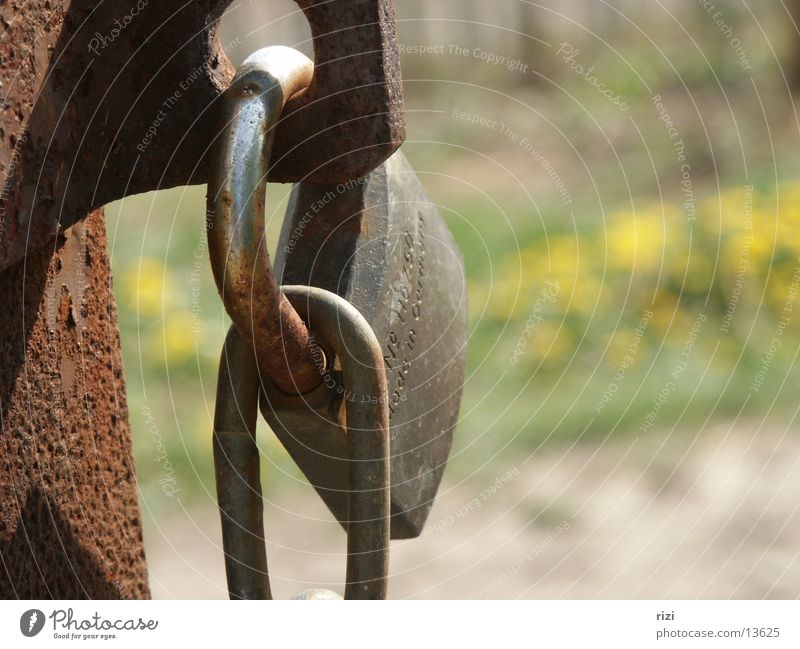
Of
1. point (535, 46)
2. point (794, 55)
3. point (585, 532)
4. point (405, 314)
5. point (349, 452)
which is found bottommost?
point (349, 452)

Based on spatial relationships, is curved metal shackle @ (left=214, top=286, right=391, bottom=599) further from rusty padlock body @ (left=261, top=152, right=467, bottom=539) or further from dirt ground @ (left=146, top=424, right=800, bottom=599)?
dirt ground @ (left=146, top=424, right=800, bottom=599)

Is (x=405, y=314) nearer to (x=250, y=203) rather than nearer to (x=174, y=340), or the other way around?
(x=250, y=203)

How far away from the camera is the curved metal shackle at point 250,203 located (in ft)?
1.86

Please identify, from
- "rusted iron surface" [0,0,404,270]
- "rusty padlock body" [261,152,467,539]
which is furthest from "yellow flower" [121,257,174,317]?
"rusted iron surface" [0,0,404,270]

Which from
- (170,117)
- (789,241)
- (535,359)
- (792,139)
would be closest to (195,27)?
(170,117)

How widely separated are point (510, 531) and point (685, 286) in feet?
3.58

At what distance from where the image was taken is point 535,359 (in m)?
3.34

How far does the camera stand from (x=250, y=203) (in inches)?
22.3

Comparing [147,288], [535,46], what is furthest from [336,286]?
[535,46]

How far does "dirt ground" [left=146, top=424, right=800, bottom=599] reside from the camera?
2.47 meters

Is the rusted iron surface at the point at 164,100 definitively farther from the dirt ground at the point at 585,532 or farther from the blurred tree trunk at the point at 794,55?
the blurred tree trunk at the point at 794,55

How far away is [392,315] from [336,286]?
4 centimetres

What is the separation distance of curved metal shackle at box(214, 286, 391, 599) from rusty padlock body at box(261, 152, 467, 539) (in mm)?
25
